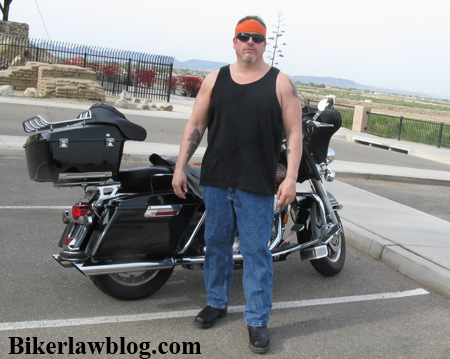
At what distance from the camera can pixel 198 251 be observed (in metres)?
3.93

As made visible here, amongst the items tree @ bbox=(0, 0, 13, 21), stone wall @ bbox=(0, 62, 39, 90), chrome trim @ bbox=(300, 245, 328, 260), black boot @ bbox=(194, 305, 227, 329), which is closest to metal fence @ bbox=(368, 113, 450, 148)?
stone wall @ bbox=(0, 62, 39, 90)

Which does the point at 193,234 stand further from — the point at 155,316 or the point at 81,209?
the point at 81,209

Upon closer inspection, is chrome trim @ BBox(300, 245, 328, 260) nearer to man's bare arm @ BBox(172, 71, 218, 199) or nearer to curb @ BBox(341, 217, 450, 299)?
curb @ BBox(341, 217, 450, 299)

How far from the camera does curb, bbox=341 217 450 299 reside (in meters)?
4.74

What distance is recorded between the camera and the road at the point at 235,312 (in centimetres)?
343

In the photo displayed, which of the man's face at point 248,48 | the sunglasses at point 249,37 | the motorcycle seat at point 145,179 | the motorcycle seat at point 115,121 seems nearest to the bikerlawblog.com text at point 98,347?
the motorcycle seat at point 145,179

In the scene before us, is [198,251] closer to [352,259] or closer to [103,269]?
[103,269]

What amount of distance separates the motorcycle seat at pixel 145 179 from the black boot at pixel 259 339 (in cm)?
124

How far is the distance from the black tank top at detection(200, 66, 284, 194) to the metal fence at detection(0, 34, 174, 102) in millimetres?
20800

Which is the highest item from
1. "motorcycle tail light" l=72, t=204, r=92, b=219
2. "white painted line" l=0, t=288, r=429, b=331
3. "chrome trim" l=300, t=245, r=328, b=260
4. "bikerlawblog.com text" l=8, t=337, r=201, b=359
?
"motorcycle tail light" l=72, t=204, r=92, b=219

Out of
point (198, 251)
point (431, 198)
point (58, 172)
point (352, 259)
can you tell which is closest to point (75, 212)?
point (58, 172)

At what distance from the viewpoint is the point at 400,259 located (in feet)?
17.0

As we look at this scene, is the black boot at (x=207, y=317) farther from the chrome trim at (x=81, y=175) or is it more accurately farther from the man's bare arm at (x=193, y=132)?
the chrome trim at (x=81, y=175)

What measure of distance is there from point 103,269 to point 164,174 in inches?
33.1
